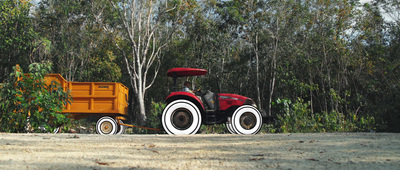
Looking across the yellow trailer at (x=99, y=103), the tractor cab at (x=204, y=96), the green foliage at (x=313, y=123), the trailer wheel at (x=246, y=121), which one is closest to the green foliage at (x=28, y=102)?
the yellow trailer at (x=99, y=103)

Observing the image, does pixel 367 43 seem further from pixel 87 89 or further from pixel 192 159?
pixel 192 159

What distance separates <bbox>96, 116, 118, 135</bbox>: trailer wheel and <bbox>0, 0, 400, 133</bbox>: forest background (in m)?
8.43

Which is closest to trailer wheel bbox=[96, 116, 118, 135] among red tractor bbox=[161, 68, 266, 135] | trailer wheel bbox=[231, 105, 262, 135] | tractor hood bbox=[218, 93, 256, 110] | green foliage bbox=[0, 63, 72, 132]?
green foliage bbox=[0, 63, 72, 132]

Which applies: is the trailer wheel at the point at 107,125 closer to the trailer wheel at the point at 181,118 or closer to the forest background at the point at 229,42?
the trailer wheel at the point at 181,118

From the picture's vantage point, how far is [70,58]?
26969 mm

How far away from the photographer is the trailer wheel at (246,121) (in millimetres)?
9266

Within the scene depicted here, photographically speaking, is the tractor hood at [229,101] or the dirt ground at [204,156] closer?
the dirt ground at [204,156]

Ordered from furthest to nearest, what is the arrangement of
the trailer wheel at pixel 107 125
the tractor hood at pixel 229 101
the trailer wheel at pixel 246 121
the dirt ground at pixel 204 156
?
1. the trailer wheel at pixel 107 125
2. the tractor hood at pixel 229 101
3. the trailer wheel at pixel 246 121
4. the dirt ground at pixel 204 156

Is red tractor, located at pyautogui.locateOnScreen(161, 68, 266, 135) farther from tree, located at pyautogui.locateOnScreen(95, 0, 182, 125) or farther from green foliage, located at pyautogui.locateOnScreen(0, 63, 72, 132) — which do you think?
tree, located at pyautogui.locateOnScreen(95, 0, 182, 125)

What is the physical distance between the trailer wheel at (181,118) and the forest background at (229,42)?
12.0 metres

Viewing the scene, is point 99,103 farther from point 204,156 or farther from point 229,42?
point 229,42

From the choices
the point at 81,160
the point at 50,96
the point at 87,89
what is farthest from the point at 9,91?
the point at 81,160

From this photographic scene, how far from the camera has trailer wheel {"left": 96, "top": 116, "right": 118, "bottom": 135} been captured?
12266mm

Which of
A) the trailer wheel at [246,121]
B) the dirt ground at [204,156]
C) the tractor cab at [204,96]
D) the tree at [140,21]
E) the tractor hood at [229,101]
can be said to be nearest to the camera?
the dirt ground at [204,156]
